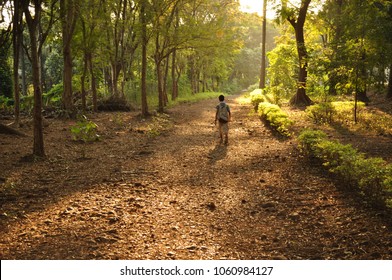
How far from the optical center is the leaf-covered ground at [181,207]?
4.46 metres

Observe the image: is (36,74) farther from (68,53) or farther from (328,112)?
(328,112)

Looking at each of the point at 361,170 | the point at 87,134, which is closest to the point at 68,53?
the point at 87,134

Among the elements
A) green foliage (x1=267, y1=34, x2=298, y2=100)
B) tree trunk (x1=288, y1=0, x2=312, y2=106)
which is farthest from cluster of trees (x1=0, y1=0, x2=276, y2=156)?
green foliage (x1=267, y1=34, x2=298, y2=100)

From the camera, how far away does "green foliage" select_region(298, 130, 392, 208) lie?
17.0 ft

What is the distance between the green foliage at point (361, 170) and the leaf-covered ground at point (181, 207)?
26 centimetres

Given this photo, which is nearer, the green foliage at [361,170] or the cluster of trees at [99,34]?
the green foliage at [361,170]

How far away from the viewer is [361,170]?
18.6ft

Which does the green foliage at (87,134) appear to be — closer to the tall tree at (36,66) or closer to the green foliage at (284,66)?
the tall tree at (36,66)

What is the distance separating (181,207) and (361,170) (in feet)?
10.3

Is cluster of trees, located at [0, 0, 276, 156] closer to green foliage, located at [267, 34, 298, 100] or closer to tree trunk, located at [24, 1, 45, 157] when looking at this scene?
tree trunk, located at [24, 1, 45, 157]

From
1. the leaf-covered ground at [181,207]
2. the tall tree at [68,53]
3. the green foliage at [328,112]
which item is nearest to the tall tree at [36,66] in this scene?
the leaf-covered ground at [181,207]
